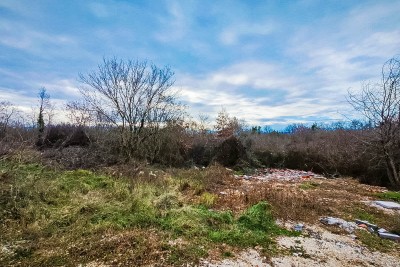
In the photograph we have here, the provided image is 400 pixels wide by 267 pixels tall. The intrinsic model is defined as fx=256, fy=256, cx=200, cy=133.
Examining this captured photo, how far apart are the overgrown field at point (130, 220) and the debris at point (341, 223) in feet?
0.64

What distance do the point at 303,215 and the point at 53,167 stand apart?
6327 mm

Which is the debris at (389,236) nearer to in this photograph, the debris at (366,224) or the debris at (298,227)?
the debris at (366,224)

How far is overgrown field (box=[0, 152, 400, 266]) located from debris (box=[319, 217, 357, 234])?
195 millimetres

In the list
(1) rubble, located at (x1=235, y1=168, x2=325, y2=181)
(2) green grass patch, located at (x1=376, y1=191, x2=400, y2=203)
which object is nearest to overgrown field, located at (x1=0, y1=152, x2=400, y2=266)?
(2) green grass patch, located at (x1=376, y1=191, x2=400, y2=203)

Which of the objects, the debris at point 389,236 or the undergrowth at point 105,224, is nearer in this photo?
the undergrowth at point 105,224

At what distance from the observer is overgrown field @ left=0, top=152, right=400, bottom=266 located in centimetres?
341

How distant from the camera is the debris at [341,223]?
4.85 metres

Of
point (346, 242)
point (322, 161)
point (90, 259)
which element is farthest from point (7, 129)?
point (322, 161)

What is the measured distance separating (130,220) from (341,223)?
13.2 feet

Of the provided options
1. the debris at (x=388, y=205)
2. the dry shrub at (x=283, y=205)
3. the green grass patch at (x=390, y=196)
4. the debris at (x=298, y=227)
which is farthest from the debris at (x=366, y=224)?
the green grass patch at (x=390, y=196)

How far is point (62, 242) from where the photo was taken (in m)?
3.58

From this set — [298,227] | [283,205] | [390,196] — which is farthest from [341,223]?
[390,196]

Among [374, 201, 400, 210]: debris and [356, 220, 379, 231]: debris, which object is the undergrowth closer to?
[356, 220, 379, 231]: debris

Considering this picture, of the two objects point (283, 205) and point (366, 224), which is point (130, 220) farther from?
point (366, 224)
